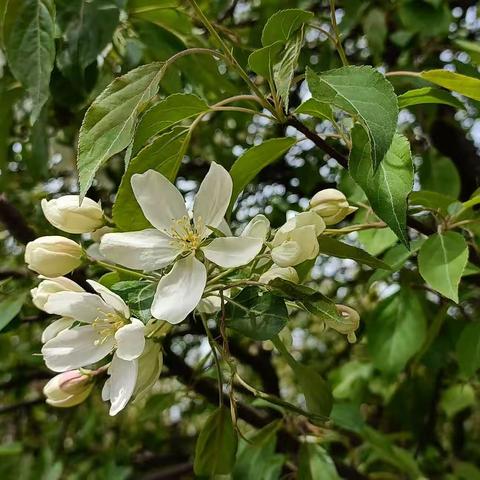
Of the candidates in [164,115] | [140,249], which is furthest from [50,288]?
[164,115]

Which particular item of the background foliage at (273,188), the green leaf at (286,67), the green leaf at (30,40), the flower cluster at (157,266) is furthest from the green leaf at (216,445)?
the green leaf at (30,40)

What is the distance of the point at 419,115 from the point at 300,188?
0.33 metres

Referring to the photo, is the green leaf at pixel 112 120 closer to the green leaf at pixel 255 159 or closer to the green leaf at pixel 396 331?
the green leaf at pixel 255 159

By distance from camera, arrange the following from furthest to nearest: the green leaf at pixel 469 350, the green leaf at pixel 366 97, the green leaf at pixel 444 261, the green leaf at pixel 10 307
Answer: the green leaf at pixel 469 350 → the green leaf at pixel 10 307 → the green leaf at pixel 444 261 → the green leaf at pixel 366 97

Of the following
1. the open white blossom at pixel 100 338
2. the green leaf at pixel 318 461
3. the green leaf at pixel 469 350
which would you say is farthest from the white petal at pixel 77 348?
the green leaf at pixel 469 350

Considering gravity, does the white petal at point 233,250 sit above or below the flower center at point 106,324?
above

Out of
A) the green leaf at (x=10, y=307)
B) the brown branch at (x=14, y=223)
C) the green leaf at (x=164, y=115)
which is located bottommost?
the green leaf at (x=10, y=307)

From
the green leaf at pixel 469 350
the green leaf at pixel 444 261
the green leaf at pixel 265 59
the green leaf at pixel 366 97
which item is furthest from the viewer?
the green leaf at pixel 469 350

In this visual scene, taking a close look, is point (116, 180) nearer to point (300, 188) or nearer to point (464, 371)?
point (300, 188)

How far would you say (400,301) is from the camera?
1332 millimetres

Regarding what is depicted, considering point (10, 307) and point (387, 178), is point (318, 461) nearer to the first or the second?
point (10, 307)

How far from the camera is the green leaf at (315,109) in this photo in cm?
Result: 71

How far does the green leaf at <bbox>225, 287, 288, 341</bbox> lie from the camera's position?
655 millimetres

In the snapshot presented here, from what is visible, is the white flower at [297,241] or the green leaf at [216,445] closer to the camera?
the white flower at [297,241]
